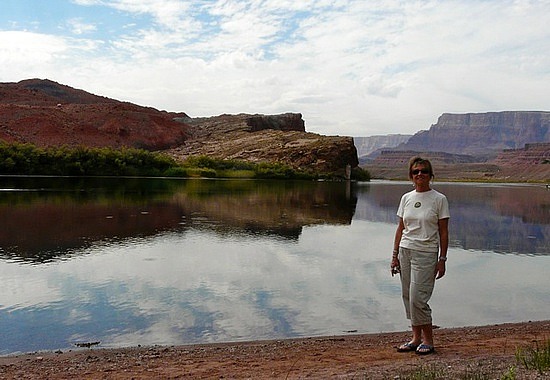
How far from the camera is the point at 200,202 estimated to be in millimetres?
36656

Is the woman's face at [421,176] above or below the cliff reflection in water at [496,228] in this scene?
above

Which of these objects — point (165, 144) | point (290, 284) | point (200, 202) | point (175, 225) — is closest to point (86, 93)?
point (165, 144)

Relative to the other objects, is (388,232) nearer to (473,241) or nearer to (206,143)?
(473,241)

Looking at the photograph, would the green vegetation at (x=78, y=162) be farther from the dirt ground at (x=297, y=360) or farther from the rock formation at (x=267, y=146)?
the dirt ground at (x=297, y=360)

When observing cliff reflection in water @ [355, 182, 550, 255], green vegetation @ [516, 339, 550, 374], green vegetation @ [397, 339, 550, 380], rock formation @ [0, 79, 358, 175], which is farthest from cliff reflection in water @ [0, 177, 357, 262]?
rock formation @ [0, 79, 358, 175]

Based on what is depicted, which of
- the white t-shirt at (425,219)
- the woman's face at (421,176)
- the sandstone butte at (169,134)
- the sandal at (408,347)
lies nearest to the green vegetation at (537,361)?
the sandal at (408,347)

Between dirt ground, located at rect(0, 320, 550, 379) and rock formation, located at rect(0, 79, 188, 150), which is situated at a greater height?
rock formation, located at rect(0, 79, 188, 150)

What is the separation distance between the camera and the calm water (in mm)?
10039

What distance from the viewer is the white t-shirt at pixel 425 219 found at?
7316 mm

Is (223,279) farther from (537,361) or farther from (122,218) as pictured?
(122,218)

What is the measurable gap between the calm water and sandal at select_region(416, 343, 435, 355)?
2.50 meters

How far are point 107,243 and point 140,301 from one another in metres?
7.55

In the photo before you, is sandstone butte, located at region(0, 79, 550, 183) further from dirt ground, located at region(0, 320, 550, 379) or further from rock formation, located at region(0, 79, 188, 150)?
dirt ground, located at region(0, 320, 550, 379)

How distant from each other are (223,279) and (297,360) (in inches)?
258
